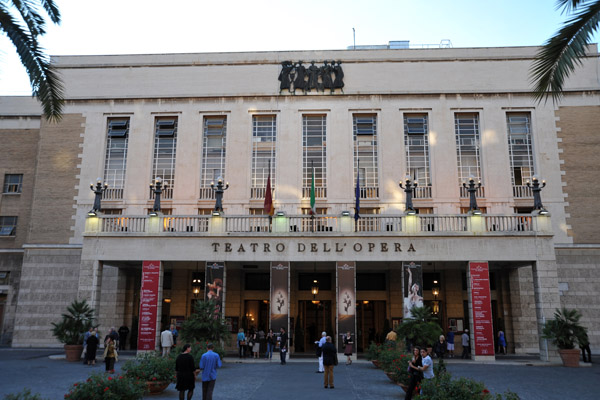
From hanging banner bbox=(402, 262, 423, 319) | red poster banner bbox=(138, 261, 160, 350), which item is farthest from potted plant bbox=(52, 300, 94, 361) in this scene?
hanging banner bbox=(402, 262, 423, 319)

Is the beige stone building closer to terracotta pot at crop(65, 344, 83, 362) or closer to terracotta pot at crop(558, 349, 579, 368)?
terracotta pot at crop(65, 344, 83, 362)

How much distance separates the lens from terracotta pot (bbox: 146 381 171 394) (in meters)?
14.4

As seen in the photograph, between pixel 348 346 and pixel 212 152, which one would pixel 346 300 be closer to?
pixel 348 346

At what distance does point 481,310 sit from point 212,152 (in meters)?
18.6

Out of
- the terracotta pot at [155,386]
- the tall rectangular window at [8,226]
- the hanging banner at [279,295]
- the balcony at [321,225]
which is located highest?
the tall rectangular window at [8,226]

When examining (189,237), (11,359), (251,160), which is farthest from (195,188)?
(11,359)

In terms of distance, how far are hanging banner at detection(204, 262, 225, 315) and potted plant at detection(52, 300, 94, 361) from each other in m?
5.69

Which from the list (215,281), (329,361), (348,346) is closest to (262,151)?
(215,281)

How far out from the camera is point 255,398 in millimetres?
14445

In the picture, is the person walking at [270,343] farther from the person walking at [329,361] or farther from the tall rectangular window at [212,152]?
the tall rectangular window at [212,152]

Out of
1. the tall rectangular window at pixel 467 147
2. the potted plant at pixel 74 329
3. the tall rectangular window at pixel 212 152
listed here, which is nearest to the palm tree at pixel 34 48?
the potted plant at pixel 74 329

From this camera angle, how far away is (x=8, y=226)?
117 feet

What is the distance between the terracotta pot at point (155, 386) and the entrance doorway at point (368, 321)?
18.6 metres

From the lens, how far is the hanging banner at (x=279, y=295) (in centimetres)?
2569
